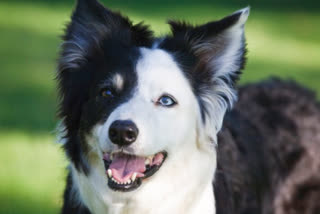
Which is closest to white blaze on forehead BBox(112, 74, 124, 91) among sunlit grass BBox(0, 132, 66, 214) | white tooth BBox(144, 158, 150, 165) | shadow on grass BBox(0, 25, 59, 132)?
white tooth BBox(144, 158, 150, 165)

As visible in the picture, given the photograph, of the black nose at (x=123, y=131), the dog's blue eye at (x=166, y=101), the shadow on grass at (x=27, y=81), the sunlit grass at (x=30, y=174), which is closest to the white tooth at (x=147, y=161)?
the black nose at (x=123, y=131)

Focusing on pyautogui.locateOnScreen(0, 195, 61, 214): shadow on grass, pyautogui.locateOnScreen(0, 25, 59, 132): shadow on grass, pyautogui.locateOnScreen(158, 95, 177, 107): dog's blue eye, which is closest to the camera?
pyautogui.locateOnScreen(158, 95, 177, 107): dog's blue eye

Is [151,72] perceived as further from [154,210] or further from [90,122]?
[154,210]

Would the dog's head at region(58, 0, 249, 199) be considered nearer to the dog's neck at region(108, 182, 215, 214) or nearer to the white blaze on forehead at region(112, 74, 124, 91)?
the white blaze on forehead at region(112, 74, 124, 91)

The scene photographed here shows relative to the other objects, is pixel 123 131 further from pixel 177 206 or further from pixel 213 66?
pixel 213 66

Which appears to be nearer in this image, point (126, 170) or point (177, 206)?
point (126, 170)

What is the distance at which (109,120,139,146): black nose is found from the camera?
172 inches

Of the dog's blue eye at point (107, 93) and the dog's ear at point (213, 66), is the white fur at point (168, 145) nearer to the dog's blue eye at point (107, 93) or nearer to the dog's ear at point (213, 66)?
the dog's ear at point (213, 66)

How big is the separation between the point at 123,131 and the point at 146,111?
0.88 ft

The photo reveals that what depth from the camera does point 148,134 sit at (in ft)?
14.6

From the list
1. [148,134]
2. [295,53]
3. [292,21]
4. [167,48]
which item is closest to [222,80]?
[167,48]

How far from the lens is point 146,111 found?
4547 millimetres

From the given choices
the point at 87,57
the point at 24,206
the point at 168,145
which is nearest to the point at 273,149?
the point at 168,145

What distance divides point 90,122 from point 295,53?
369 inches
